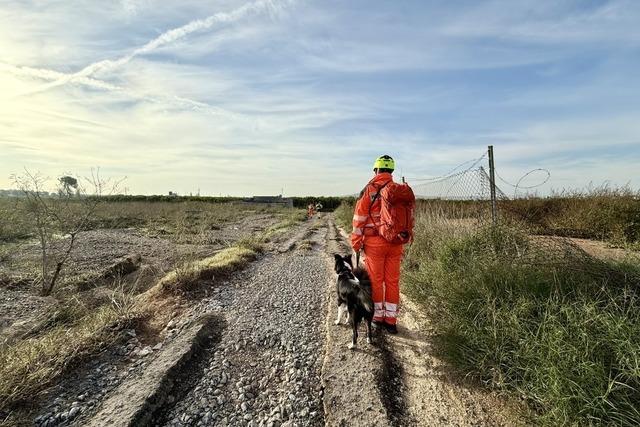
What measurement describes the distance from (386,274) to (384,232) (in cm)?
61

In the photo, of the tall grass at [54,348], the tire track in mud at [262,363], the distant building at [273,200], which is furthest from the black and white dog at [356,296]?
the distant building at [273,200]

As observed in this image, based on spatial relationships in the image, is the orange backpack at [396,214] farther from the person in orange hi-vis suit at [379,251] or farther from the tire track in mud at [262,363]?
the tire track in mud at [262,363]

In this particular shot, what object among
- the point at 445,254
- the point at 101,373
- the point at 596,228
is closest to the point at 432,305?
the point at 445,254

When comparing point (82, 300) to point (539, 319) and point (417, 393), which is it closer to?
point (417, 393)

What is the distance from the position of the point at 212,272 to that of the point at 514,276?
5.88 m

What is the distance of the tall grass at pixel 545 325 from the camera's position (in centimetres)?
242

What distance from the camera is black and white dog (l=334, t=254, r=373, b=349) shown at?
14.1ft

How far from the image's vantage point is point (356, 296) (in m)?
4.39

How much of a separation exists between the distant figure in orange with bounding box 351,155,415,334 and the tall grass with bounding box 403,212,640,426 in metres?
0.66

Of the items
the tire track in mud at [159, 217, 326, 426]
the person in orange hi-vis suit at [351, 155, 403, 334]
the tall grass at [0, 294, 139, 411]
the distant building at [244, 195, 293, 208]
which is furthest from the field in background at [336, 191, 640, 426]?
the distant building at [244, 195, 293, 208]

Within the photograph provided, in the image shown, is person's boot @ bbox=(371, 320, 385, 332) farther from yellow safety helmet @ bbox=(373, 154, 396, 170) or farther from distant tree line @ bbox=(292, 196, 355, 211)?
distant tree line @ bbox=(292, 196, 355, 211)

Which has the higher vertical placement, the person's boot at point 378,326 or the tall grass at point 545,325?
the tall grass at point 545,325

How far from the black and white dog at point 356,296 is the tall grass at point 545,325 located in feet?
3.03

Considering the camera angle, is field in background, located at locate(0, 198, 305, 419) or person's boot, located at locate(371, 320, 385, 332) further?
person's boot, located at locate(371, 320, 385, 332)
